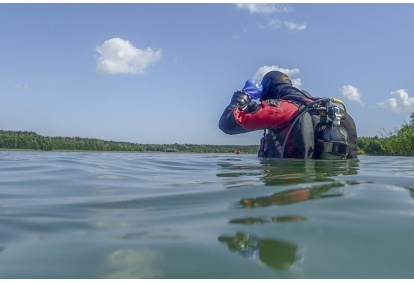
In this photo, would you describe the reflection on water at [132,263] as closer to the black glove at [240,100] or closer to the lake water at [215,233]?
the lake water at [215,233]

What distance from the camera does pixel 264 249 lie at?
5.37 ft

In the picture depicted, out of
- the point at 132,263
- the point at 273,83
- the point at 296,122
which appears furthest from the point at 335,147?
the point at 132,263

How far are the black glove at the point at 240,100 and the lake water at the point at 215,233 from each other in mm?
3637

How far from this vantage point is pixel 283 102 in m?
6.43

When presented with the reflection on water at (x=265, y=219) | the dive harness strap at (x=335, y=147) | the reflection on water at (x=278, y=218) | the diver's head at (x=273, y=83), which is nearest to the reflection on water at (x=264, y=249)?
the reflection on water at (x=278, y=218)

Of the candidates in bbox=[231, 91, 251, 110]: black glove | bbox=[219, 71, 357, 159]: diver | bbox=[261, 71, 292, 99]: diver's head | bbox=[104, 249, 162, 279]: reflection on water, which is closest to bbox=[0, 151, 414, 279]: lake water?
bbox=[104, 249, 162, 279]: reflection on water

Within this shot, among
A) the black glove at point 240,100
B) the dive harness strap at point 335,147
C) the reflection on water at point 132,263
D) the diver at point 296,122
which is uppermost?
the black glove at point 240,100

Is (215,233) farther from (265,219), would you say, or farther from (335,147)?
(335,147)

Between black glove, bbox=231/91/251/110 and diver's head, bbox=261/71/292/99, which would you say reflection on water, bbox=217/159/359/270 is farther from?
diver's head, bbox=261/71/292/99

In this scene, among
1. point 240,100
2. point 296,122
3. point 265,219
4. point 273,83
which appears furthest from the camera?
point 273,83

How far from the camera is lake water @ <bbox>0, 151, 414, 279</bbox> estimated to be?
1.50 metres

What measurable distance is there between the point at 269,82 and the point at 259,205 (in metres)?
5.05

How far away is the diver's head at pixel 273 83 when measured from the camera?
7127mm

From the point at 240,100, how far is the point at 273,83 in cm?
83
